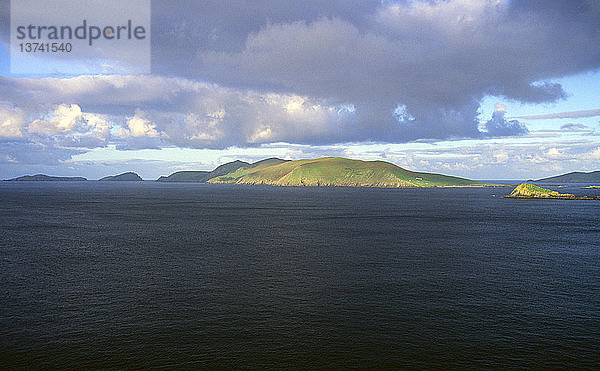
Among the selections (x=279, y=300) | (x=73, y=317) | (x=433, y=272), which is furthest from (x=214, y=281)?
(x=433, y=272)

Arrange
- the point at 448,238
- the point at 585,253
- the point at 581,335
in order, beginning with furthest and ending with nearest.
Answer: the point at 448,238 → the point at 585,253 → the point at 581,335

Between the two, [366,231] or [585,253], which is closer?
[585,253]

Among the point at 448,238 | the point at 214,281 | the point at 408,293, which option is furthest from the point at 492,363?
the point at 448,238

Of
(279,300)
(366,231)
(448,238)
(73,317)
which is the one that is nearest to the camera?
(73,317)

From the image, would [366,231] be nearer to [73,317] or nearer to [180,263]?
[180,263]

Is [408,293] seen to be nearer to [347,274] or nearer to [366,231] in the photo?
[347,274]

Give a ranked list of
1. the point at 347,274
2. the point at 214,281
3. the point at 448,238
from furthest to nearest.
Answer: the point at 448,238 → the point at 347,274 → the point at 214,281
